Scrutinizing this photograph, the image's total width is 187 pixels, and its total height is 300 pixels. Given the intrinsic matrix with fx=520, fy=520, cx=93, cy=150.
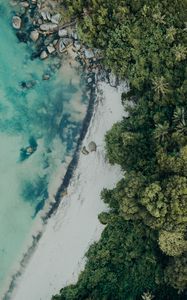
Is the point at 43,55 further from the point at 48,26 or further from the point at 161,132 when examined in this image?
the point at 161,132

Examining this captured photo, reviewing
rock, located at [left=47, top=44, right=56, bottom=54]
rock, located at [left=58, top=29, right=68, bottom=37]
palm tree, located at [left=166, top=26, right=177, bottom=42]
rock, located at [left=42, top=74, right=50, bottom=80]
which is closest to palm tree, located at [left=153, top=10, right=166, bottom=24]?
palm tree, located at [left=166, top=26, right=177, bottom=42]

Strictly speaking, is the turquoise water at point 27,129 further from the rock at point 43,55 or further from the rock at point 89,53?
the rock at point 89,53

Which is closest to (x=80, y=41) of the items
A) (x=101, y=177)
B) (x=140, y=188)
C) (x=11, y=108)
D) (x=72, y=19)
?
(x=72, y=19)

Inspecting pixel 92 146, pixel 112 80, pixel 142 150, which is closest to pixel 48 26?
pixel 112 80

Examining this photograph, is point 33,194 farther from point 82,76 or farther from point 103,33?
point 103,33

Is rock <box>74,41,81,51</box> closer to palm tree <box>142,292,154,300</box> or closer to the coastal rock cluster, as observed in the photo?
the coastal rock cluster

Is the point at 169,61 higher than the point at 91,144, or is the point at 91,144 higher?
the point at 169,61
